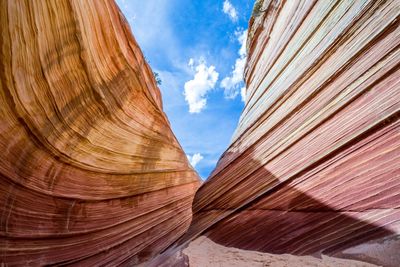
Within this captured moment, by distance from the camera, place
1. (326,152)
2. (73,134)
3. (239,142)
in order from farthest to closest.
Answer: (239,142)
(73,134)
(326,152)

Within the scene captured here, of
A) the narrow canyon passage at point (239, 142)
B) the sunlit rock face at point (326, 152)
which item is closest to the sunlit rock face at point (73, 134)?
the narrow canyon passage at point (239, 142)

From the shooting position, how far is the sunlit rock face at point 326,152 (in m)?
0.88

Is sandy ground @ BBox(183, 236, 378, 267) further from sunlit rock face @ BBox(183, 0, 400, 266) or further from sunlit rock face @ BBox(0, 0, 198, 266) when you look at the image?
sunlit rock face @ BBox(0, 0, 198, 266)

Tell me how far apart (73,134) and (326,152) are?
1457 millimetres

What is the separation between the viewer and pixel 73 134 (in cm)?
168

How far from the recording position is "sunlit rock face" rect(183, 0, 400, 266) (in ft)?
2.88

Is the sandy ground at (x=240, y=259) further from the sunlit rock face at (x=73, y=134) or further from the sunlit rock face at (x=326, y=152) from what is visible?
the sunlit rock face at (x=73, y=134)

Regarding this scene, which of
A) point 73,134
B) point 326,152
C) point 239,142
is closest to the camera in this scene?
point 326,152

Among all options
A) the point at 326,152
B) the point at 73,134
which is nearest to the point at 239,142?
the point at 326,152

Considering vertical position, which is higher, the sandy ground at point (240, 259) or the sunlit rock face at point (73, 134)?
the sunlit rock face at point (73, 134)

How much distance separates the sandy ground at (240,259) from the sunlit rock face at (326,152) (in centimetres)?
4

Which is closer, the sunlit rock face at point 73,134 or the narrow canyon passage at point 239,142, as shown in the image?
the narrow canyon passage at point 239,142

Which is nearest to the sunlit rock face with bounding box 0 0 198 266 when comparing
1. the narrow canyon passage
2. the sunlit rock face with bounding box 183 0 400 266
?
the narrow canyon passage

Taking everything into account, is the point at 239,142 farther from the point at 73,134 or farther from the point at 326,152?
the point at 73,134
